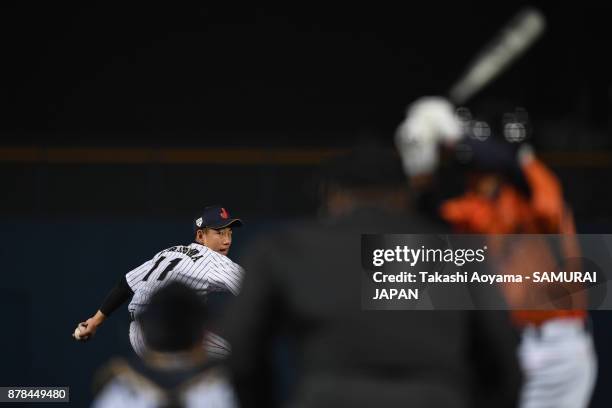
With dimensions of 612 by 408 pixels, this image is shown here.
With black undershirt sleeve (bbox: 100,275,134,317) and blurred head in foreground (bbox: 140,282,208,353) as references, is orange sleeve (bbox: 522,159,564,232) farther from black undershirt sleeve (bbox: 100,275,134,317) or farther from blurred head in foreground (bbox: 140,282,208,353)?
black undershirt sleeve (bbox: 100,275,134,317)

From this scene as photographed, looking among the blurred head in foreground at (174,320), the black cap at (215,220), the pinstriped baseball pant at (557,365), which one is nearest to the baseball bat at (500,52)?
the black cap at (215,220)

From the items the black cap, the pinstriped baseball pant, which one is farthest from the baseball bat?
the pinstriped baseball pant

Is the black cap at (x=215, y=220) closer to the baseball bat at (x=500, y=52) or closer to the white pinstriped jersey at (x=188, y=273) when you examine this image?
the white pinstriped jersey at (x=188, y=273)

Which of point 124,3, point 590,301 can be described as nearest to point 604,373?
point 590,301

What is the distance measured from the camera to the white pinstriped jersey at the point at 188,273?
6.15m

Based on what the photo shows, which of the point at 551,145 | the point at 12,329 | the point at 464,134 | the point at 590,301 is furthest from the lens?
the point at 551,145

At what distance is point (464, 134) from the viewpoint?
5.44 meters

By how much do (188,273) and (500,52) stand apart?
12413mm

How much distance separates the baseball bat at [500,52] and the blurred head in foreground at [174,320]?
1308 centimetres

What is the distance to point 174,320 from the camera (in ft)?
10.7

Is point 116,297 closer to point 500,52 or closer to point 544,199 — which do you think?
point 544,199

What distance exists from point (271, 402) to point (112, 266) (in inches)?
272

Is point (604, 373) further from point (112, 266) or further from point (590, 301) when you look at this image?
point (112, 266)

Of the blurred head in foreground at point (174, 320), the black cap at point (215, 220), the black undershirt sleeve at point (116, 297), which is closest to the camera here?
the blurred head in foreground at point (174, 320)
